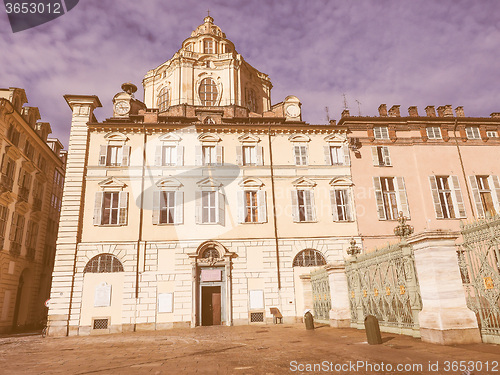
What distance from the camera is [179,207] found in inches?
824

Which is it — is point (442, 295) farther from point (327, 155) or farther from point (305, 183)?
point (327, 155)

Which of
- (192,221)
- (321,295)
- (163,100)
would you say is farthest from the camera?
(163,100)

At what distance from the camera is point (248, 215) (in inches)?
843

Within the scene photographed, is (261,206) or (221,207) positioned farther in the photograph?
(261,206)

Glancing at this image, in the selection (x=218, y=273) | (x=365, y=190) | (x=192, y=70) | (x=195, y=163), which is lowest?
(x=218, y=273)

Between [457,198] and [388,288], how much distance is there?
15.2m

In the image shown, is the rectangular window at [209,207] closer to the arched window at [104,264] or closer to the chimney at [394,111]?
the arched window at [104,264]

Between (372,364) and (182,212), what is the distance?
15.9 metres

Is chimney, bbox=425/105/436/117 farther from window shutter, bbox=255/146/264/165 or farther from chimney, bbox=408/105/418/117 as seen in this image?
window shutter, bbox=255/146/264/165

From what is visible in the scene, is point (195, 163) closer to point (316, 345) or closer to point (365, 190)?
point (365, 190)

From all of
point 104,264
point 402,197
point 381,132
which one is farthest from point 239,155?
point 402,197

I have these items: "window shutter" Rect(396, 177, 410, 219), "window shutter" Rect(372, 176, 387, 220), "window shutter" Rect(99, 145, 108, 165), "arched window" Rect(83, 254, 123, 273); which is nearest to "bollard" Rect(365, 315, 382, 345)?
"window shutter" Rect(372, 176, 387, 220)

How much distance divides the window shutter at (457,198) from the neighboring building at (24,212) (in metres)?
28.7

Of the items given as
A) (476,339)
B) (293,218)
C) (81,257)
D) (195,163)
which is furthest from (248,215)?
(476,339)
